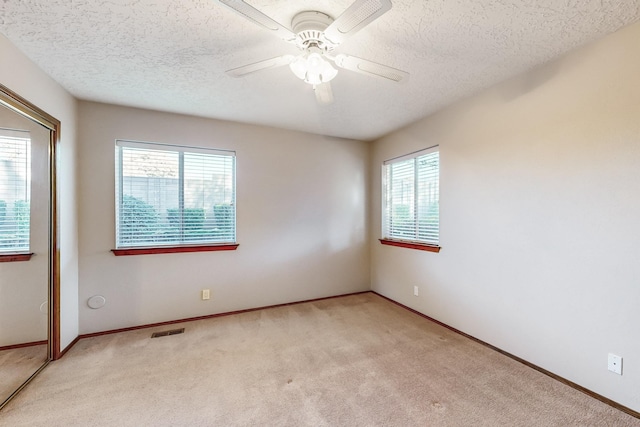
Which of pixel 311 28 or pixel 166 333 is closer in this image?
pixel 311 28

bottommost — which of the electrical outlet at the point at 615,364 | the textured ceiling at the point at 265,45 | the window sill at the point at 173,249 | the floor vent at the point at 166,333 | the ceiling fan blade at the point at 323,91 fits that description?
the floor vent at the point at 166,333

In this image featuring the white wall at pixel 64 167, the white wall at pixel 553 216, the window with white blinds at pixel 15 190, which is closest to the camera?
the white wall at pixel 553 216

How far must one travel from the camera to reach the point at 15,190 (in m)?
1.88

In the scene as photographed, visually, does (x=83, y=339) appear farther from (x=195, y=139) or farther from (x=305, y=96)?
→ (x=305, y=96)

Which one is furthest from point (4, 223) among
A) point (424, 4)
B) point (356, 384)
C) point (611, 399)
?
point (611, 399)

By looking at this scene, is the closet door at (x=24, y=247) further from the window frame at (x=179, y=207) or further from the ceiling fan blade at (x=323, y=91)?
the ceiling fan blade at (x=323, y=91)

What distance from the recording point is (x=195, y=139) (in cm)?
303

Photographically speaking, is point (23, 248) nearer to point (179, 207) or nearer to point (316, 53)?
point (179, 207)

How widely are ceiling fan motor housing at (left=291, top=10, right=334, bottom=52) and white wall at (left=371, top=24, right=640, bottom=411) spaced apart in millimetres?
1712

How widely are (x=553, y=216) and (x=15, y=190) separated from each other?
383 centimetres

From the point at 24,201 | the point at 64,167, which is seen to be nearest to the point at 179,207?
the point at 64,167

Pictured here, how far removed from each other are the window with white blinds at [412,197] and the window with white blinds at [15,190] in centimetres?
354

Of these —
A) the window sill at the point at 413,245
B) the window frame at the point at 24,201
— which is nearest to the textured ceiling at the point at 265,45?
the window frame at the point at 24,201

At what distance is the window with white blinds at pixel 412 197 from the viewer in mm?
3021
